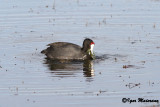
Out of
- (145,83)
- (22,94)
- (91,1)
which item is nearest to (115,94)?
(145,83)

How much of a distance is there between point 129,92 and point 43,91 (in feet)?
8.51

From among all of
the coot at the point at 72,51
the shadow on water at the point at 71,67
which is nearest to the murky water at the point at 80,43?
the shadow on water at the point at 71,67

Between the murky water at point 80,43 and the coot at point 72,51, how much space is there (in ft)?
1.55

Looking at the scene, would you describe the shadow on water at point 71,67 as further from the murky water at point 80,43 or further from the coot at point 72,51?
the coot at point 72,51

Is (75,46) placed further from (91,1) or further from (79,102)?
(91,1)

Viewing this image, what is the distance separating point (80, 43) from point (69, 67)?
399cm

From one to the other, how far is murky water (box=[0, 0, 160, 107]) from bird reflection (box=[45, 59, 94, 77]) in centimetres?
4

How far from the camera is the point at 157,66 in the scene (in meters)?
18.2

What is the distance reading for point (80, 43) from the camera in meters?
22.5

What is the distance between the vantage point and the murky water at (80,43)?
14.8 meters

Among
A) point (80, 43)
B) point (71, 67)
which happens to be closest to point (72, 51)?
point (71, 67)

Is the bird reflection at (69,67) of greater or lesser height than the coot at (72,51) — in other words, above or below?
below

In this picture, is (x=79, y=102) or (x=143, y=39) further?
(x=143, y=39)

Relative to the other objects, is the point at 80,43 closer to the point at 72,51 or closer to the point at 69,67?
the point at 72,51
